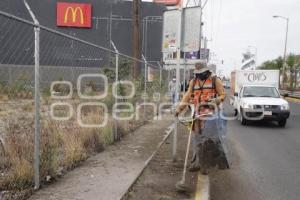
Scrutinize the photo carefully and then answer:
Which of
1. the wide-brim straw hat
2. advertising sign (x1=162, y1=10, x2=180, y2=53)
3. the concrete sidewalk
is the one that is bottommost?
the concrete sidewalk

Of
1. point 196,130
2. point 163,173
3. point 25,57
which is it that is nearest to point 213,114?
point 196,130

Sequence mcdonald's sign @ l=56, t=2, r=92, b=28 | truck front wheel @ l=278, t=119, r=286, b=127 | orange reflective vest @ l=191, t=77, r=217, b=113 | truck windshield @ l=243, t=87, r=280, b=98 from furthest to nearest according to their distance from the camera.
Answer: mcdonald's sign @ l=56, t=2, r=92, b=28
truck windshield @ l=243, t=87, r=280, b=98
truck front wheel @ l=278, t=119, r=286, b=127
orange reflective vest @ l=191, t=77, r=217, b=113

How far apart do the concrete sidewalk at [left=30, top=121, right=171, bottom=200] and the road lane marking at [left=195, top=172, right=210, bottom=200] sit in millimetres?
992

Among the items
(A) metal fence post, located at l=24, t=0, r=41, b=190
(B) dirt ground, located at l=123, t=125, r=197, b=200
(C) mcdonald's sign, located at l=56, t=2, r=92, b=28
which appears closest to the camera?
(A) metal fence post, located at l=24, t=0, r=41, b=190

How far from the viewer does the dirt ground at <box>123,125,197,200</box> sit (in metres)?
5.95

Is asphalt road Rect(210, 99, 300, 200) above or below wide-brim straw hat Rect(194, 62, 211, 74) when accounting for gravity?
below

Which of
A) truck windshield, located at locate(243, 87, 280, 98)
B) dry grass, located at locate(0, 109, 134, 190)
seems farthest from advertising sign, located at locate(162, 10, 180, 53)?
truck windshield, located at locate(243, 87, 280, 98)

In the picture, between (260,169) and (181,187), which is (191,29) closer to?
(260,169)

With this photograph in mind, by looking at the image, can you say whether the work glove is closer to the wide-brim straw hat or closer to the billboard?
the wide-brim straw hat

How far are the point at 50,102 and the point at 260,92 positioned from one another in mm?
11431

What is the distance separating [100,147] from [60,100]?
5.56 feet

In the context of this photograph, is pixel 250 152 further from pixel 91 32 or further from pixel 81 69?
pixel 91 32

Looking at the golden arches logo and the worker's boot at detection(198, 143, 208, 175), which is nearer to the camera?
the worker's boot at detection(198, 143, 208, 175)

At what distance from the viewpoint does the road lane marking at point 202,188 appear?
6019 mm
